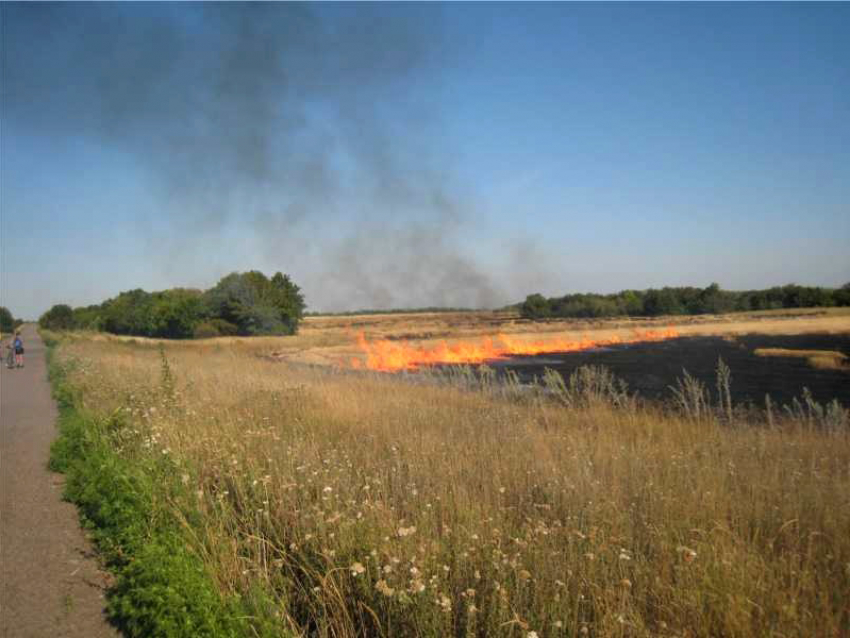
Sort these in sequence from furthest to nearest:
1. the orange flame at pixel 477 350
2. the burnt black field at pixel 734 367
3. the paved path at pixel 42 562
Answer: the orange flame at pixel 477 350 → the burnt black field at pixel 734 367 → the paved path at pixel 42 562

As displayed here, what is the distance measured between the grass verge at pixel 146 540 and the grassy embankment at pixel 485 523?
3cm

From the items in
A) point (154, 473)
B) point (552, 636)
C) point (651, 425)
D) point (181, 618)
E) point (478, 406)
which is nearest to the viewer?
point (552, 636)

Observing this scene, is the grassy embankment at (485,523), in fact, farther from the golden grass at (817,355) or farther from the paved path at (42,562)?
the golden grass at (817,355)

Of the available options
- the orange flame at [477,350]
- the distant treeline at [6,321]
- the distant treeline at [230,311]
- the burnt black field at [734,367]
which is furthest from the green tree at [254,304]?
the distant treeline at [6,321]

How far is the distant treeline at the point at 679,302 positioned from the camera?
34.2 m

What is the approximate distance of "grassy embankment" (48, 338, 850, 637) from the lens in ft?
10.2

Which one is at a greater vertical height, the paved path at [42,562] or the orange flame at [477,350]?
the paved path at [42,562]

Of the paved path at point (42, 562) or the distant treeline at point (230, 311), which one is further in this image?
the distant treeline at point (230, 311)

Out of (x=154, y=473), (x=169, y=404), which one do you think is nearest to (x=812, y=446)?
(x=154, y=473)

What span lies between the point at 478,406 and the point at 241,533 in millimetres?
6504

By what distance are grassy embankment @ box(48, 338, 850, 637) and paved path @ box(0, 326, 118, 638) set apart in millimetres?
261

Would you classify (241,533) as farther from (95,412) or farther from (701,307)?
(701,307)

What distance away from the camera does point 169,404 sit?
8742 millimetres

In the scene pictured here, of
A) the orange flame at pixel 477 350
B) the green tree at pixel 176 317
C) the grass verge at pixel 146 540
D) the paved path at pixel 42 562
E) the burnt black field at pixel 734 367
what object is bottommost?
the burnt black field at pixel 734 367
